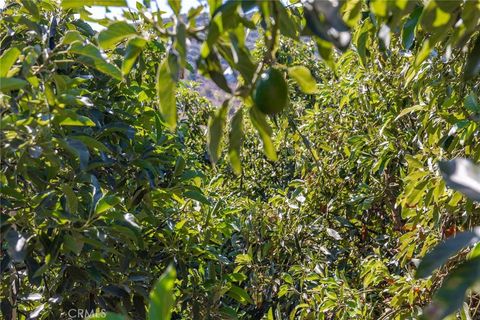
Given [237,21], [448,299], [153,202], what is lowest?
[153,202]

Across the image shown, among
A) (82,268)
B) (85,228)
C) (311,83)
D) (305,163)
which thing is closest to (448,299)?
(311,83)

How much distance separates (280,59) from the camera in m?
4.83

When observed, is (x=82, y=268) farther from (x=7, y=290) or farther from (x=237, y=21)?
(x=237, y=21)

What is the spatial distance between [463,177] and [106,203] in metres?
0.81

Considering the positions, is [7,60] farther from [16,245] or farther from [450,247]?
[450,247]

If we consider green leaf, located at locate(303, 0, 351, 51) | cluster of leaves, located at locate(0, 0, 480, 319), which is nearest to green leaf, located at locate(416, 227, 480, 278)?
cluster of leaves, located at locate(0, 0, 480, 319)

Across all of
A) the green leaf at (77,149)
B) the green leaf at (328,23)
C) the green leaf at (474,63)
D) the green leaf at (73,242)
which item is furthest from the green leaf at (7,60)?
the green leaf at (474,63)

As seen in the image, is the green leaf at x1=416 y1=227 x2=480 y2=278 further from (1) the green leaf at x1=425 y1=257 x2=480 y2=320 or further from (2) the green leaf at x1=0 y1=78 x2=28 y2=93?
(2) the green leaf at x1=0 y1=78 x2=28 y2=93

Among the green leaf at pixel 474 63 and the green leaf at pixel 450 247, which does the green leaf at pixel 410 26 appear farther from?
the green leaf at pixel 450 247

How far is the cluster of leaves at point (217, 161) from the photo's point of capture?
771 mm

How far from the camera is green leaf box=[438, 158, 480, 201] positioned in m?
0.71

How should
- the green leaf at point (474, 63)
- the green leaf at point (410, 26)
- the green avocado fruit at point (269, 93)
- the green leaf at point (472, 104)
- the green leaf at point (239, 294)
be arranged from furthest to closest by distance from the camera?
the green leaf at point (239, 294)
the green leaf at point (472, 104)
the green leaf at point (410, 26)
the green leaf at point (474, 63)
the green avocado fruit at point (269, 93)

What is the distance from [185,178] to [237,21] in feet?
4.20

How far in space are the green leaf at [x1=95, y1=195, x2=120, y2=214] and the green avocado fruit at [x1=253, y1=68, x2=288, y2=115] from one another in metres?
0.67
